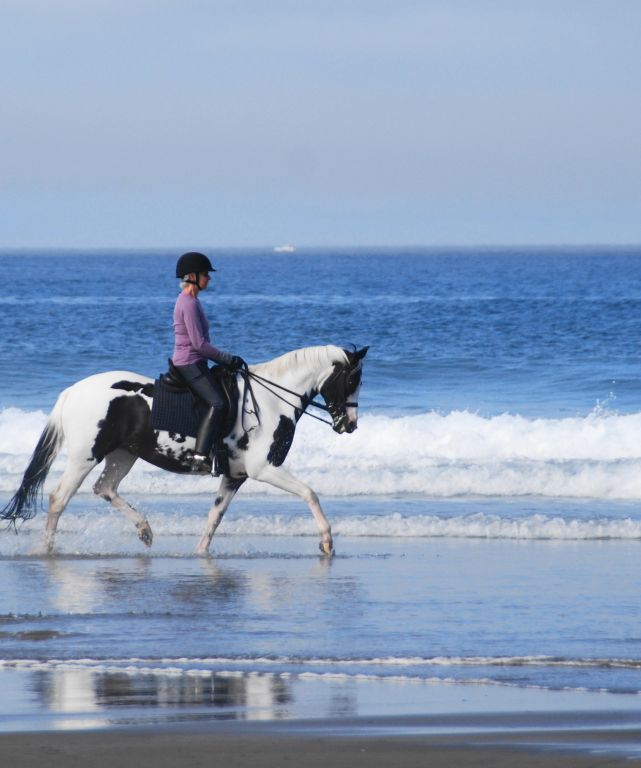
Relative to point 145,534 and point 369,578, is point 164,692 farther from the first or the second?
point 145,534

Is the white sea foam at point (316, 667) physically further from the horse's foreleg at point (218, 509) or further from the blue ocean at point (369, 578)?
the horse's foreleg at point (218, 509)

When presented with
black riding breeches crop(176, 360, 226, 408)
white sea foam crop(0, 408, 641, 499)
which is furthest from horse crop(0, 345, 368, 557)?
white sea foam crop(0, 408, 641, 499)

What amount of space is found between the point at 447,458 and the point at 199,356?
27.7 feet

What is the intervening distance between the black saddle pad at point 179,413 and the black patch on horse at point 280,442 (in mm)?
608

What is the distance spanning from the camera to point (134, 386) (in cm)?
1070

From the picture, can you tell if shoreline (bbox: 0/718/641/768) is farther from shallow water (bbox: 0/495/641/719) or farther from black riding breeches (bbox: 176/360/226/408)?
black riding breeches (bbox: 176/360/226/408)

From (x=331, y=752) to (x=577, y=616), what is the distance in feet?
10.6

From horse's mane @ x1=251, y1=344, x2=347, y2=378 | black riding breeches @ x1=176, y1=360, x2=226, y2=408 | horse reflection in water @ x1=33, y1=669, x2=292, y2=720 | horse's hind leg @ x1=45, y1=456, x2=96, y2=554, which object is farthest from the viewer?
horse's hind leg @ x1=45, y1=456, x2=96, y2=554

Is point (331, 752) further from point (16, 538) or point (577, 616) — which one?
point (16, 538)

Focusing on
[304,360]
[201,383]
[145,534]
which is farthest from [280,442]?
[145,534]

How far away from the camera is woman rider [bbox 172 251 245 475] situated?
1018cm

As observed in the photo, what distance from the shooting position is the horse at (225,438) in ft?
34.7

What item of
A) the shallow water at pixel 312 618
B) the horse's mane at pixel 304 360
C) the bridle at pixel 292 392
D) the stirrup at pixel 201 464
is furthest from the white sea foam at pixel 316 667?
the horse's mane at pixel 304 360

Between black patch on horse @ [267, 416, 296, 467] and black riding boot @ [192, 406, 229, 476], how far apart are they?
13.8 inches
